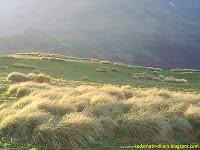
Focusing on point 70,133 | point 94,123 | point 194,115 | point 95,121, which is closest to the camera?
point 70,133

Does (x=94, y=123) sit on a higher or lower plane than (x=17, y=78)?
higher

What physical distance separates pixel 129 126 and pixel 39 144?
3.66 meters

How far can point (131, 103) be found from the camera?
66.8 feet

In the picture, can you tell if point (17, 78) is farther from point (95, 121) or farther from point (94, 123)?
point (94, 123)

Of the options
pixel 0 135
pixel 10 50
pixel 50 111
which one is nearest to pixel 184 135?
pixel 50 111

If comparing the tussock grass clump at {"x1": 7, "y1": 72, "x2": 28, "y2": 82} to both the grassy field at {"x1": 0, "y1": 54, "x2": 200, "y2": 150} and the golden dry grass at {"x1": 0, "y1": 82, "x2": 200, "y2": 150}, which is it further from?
the golden dry grass at {"x1": 0, "y1": 82, "x2": 200, "y2": 150}

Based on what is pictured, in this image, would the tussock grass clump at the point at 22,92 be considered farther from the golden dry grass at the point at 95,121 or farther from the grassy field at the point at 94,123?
the golden dry grass at the point at 95,121

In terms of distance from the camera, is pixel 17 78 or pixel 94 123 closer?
pixel 94 123

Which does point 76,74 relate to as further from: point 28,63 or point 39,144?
point 39,144

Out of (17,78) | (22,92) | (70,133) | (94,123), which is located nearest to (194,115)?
(94,123)

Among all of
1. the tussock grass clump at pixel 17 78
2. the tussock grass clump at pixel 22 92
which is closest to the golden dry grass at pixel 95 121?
the tussock grass clump at pixel 22 92

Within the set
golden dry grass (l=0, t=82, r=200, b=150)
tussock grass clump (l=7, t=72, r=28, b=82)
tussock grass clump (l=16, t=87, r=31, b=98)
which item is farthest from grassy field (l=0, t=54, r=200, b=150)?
tussock grass clump (l=7, t=72, r=28, b=82)

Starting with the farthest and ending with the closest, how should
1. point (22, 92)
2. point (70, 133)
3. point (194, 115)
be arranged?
point (22, 92) → point (194, 115) → point (70, 133)

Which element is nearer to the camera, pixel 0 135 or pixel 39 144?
pixel 39 144
